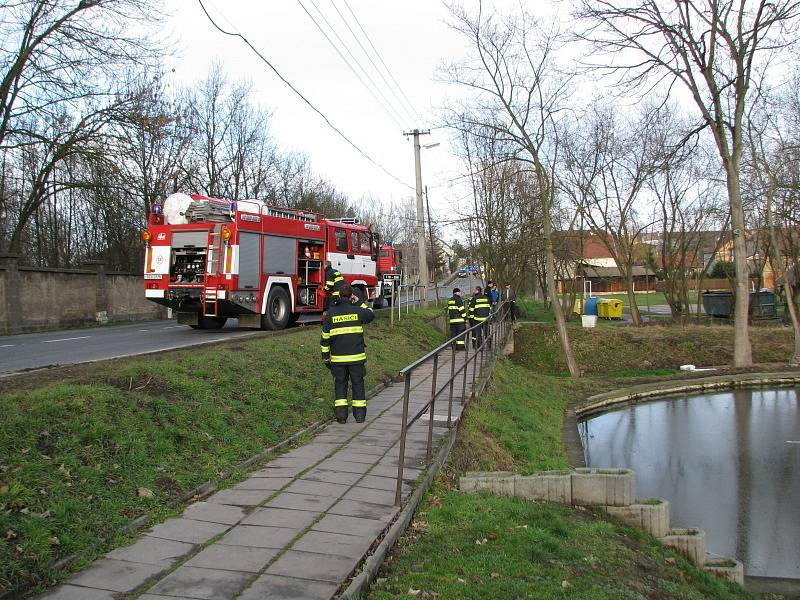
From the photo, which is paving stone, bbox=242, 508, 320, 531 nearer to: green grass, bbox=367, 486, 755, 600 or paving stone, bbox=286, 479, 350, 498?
paving stone, bbox=286, 479, 350, 498

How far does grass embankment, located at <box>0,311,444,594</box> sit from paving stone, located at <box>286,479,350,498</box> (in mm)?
712

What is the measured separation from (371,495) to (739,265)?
19691 millimetres

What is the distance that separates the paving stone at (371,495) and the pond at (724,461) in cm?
494

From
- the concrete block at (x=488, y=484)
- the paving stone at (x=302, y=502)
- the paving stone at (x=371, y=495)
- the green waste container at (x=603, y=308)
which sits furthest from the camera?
the green waste container at (x=603, y=308)

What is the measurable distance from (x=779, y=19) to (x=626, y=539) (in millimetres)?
18053

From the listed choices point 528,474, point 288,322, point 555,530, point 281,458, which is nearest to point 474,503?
point 555,530

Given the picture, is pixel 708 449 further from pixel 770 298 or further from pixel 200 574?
pixel 770 298

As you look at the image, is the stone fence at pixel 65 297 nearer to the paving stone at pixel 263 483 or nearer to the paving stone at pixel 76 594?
the paving stone at pixel 263 483

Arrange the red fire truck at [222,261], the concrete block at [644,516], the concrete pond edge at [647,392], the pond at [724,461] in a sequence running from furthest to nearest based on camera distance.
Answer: the red fire truck at [222,261], the concrete pond edge at [647,392], the pond at [724,461], the concrete block at [644,516]

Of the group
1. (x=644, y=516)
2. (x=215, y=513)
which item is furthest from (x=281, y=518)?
(x=644, y=516)

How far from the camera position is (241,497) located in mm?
5438

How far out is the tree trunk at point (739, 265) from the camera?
68.9ft

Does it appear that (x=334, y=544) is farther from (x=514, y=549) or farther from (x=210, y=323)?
(x=210, y=323)

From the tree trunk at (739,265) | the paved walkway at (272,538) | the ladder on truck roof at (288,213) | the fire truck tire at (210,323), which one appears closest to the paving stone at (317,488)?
the paved walkway at (272,538)
